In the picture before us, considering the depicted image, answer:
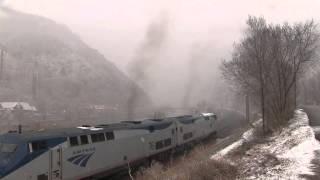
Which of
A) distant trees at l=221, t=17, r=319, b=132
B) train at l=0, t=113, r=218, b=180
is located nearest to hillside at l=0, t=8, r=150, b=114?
distant trees at l=221, t=17, r=319, b=132

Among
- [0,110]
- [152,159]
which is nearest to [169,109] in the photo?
[0,110]

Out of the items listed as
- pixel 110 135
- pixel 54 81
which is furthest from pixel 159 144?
pixel 54 81

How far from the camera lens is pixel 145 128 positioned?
34750 mm

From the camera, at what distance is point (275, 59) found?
→ 4928 centimetres

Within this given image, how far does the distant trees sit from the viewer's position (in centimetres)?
4800

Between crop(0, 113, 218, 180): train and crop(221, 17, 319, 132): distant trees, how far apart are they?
15701 mm

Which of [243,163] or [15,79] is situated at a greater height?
[15,79]

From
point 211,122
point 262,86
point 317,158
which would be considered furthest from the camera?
point 211,122

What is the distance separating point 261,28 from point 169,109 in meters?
86.5

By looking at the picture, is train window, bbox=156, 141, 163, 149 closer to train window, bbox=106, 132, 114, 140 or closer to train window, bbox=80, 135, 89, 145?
train window, bbox=106, 132, 114, 140

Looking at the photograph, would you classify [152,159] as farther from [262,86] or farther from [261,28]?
[261,28]

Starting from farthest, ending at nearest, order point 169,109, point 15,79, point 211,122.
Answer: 1. point 15,79
2. point 169,109
3. point 211,122

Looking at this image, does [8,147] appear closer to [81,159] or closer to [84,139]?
[81,159]

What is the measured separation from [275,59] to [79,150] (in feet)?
105
